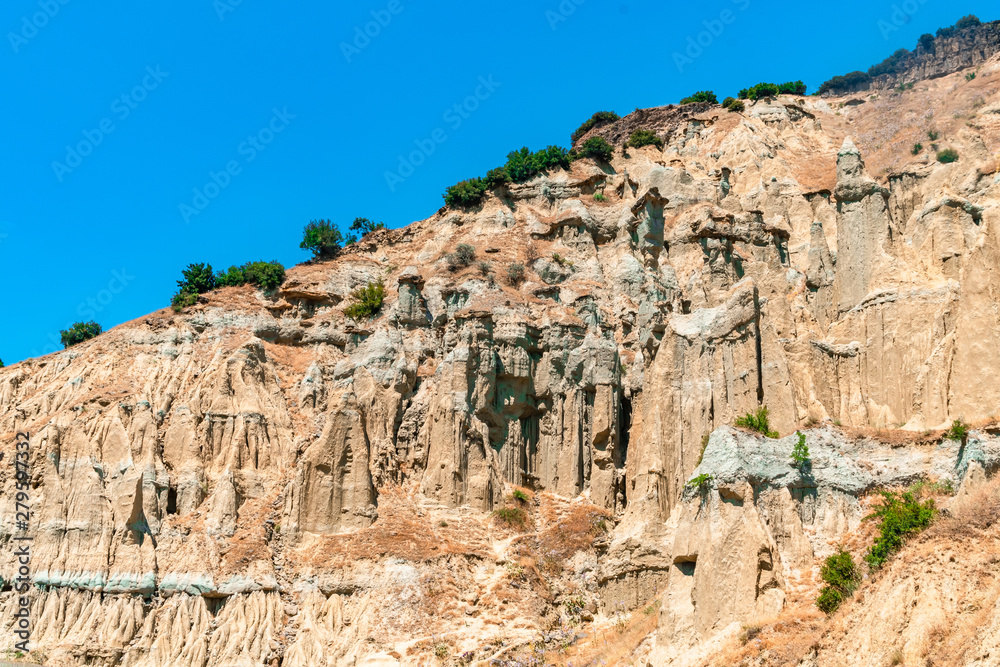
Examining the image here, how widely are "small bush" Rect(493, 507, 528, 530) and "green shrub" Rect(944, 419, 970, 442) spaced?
19.6 meters

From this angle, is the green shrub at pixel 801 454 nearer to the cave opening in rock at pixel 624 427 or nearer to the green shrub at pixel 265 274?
the cave opening in rock at pixel 624 427

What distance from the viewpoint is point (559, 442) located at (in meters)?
44.5

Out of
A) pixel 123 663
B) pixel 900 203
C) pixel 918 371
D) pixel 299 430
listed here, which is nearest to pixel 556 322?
pixel 299 430

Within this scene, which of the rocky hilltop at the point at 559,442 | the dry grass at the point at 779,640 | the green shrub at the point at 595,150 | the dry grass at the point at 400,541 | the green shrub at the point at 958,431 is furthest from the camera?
the green shrub at the point at 595,150

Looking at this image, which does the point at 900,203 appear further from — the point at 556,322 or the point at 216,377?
the point at 216,377

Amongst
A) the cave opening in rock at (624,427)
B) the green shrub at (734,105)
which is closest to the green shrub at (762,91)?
the green shrub at (734,105)

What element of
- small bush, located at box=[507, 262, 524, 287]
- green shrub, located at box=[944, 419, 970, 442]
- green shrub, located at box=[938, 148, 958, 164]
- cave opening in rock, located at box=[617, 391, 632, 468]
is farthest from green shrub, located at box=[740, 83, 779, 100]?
green shrub, located at box=[944, 419, 970, 442]

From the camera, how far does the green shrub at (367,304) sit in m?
51.9

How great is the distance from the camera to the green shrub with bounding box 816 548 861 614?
22.8 meters

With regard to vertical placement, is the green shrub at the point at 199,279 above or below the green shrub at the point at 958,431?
above

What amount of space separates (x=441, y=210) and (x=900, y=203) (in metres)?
29.3

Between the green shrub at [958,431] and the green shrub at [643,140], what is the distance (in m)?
45.7

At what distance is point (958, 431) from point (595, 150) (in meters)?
44.2

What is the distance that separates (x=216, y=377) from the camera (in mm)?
46562
